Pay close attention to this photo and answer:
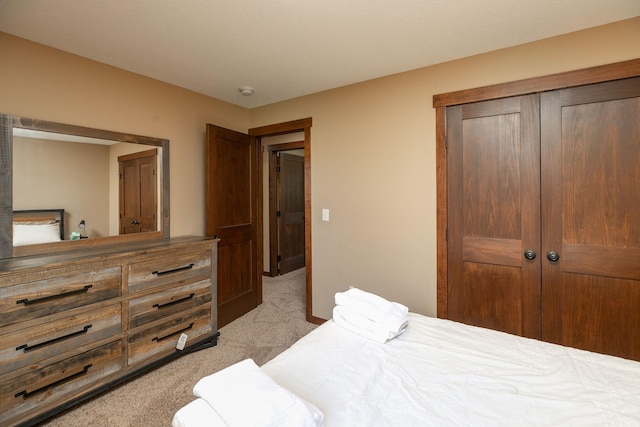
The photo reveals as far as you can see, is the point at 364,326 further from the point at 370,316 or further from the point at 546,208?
the point at 546,208

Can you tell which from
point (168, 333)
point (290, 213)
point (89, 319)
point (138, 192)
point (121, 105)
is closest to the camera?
point (89, 319)

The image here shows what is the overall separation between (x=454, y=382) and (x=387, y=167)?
1907 mm

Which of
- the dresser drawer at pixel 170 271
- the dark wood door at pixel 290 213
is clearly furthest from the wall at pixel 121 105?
the dark wood door at pixel 290 213

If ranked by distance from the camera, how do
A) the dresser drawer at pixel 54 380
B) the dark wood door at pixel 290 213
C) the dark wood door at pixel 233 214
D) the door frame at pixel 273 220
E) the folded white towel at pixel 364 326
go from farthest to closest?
1. the dark wood door at pixel 290 213
2. the door frame at pixel 273 220
3. the dark wood door at pixel 233 214
4. the dresser drawer at pixel 54 380
5. the folded white towel at pixel 364 326

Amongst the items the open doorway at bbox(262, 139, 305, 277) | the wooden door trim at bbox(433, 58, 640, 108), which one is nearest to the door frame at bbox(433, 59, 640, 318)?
the wooden door trim at bbox(433, 58, 640, 108)

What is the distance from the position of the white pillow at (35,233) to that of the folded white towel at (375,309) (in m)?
2.11

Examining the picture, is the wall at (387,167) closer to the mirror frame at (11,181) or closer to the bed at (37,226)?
the mirror frame at (11,181)

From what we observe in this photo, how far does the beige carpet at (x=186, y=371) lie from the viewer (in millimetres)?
1784

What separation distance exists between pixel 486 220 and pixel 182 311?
8.43ft

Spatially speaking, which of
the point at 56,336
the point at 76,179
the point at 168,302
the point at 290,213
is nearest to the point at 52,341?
the point at 56,336

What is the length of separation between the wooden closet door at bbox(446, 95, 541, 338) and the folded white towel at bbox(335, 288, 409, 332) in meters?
1.10

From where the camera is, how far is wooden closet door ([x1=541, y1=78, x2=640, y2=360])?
1.86 m

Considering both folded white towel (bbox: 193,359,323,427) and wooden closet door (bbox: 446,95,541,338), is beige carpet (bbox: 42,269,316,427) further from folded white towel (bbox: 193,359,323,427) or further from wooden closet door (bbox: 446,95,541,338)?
wooden closet door (bbox: 446,95,541,338)

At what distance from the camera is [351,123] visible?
2.87 m
